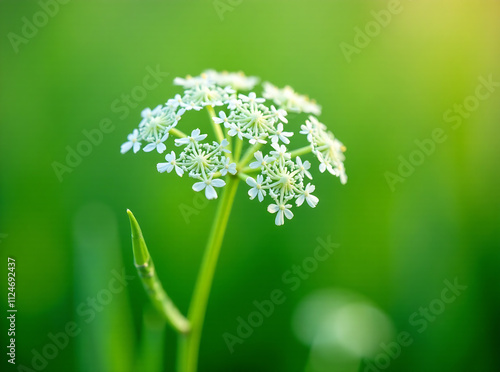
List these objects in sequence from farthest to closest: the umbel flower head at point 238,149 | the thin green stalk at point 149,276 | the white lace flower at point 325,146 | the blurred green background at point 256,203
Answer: the blurred green background at point 256,203 < the white lace flower at point 325,146 < the umbel flower head at point 238,149 < the thin green stalk at point 149,276

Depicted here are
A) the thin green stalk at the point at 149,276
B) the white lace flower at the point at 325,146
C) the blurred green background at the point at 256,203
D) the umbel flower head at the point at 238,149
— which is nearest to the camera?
the thin green stalk at the point at 149,276

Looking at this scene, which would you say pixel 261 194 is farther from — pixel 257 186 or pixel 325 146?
pixel 325 146

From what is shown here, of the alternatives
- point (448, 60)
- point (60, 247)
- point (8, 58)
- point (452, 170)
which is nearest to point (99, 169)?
point (60, 247)

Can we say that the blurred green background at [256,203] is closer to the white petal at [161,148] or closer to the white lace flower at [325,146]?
the white petal at [161,148]

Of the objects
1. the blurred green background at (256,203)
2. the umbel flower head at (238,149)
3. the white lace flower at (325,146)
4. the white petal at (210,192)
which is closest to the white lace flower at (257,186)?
the umbel flower head at (238,149)

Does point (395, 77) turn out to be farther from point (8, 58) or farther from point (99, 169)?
point (8, 58)

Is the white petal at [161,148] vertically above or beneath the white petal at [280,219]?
beneath

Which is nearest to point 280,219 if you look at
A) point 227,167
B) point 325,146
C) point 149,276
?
point 227,167
